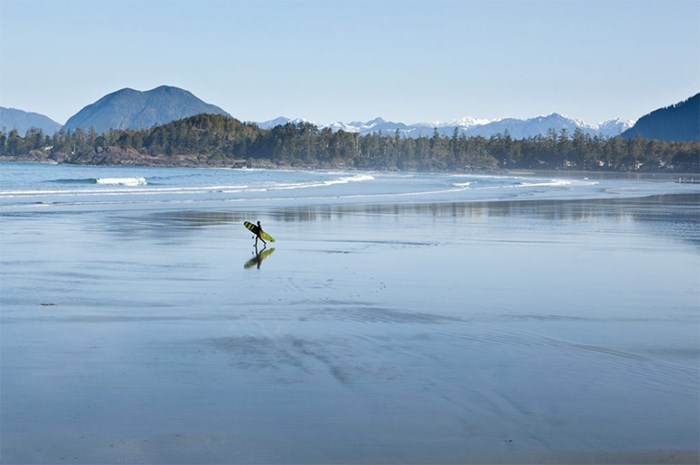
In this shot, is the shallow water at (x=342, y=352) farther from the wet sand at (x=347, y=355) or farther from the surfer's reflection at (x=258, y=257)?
the surfer's reflection at (x=258, y=257)

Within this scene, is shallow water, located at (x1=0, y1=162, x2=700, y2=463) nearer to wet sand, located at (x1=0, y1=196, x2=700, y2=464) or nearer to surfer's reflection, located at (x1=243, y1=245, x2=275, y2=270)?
wet sand, located at (x1=0, y1=196, x2=700, y2=464)

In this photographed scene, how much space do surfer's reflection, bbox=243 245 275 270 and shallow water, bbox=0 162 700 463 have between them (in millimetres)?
202

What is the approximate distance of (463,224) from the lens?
26.8 meters

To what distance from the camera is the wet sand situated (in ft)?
20.9

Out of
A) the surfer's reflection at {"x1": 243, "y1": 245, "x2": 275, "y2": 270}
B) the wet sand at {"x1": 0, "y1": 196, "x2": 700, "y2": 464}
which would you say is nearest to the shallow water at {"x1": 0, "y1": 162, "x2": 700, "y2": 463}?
the wet sand at {"x1": 0, "y1": 196, "x2": 700, "y2": 464}

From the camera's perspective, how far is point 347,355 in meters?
8.98

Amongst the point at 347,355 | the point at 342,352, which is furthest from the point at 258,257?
the point at 347,355

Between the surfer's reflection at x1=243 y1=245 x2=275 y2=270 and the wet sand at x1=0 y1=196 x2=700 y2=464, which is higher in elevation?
the wet sand at x1=0 y1=196 x2=700 y2=464

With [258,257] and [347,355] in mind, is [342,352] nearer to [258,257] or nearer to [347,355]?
[347,355]

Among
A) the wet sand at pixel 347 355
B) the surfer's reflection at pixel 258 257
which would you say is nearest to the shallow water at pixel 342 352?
the wet sand at pixel 347 355

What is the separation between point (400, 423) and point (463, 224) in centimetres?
2037

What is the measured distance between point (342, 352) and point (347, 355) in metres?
0.15

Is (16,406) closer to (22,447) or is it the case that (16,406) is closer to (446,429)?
(22,447)

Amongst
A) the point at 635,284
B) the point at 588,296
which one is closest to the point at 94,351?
the point at 588,296
